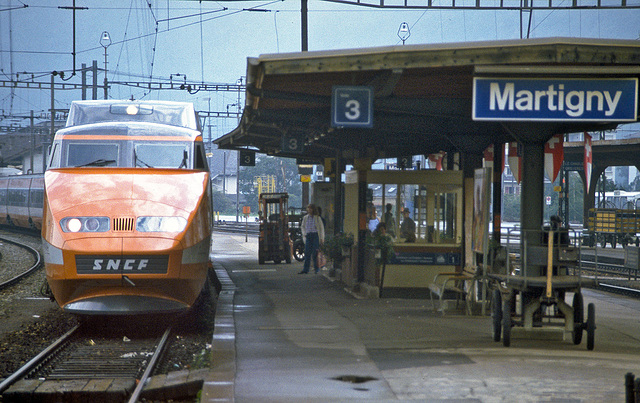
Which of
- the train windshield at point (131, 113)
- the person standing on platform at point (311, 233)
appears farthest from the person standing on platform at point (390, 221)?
the person standing on platform at point (311, 233)

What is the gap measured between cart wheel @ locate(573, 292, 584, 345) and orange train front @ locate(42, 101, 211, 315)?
4.67 metres

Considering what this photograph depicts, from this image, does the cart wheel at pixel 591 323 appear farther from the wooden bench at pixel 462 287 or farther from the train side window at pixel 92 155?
the train side window at pixel 92 155

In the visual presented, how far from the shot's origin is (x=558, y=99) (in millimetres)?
9039

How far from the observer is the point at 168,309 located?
9.85 m

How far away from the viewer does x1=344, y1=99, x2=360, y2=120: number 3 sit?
10492 millimetres

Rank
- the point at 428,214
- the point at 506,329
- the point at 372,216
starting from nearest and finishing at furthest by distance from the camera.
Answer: the point at 506,329, the point at 428,214, the point at 372,216

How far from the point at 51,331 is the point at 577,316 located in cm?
715

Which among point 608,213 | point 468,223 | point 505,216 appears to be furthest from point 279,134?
point 505,216

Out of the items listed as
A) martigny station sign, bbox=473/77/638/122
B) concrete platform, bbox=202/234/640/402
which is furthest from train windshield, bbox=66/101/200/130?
martigny station sign, bbox=473/77/638/122

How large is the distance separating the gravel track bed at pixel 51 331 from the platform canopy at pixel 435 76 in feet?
11.5

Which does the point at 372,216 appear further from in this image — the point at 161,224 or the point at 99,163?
the point at 161,224

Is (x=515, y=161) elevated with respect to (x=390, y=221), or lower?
elevated

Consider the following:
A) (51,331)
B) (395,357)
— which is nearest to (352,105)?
(395,357)

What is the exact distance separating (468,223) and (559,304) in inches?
194
